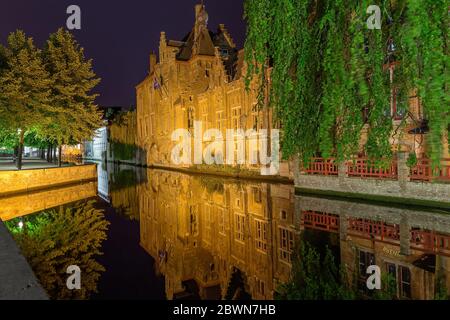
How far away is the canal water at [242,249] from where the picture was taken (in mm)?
6316

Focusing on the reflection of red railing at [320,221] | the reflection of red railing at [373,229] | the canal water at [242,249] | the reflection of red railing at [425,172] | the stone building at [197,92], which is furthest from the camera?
the stone building at [197,92]

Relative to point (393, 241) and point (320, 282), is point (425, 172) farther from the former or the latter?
point (320, 282)

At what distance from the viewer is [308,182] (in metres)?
19.7

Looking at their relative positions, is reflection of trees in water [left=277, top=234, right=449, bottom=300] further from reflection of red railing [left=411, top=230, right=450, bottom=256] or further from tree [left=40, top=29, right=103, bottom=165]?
tree [left=40, top=29, right=103, bottom=165]

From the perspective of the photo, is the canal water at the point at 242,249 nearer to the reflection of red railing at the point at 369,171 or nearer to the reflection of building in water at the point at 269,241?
the reflection of building in water at the point at 269,241

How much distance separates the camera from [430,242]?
902 cm

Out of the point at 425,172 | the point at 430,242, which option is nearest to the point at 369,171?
the point at 425,172

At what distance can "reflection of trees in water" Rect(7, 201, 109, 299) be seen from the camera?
21.5ft

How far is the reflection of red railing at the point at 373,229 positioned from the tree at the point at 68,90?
→ 22.2 metres

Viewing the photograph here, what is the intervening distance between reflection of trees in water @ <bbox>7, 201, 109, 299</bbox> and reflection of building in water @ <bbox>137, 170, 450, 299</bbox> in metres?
1.61

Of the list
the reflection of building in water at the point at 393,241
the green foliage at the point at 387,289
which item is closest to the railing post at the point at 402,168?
the reflection of building in water at the point at 393,241
